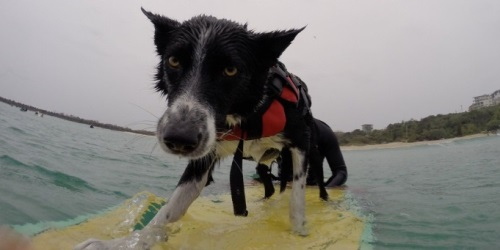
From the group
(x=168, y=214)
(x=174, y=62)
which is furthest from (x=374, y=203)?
(x=174, y=62)

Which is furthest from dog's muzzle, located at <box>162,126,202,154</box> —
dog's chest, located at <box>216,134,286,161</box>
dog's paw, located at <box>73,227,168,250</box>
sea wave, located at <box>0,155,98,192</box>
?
sea wave, located at <box>0,155,98,192</box>

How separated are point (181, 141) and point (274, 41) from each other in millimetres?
1621

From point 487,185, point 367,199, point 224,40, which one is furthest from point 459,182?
point 224,40

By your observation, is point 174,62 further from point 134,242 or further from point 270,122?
point 134,242

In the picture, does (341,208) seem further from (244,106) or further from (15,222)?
(15,222)

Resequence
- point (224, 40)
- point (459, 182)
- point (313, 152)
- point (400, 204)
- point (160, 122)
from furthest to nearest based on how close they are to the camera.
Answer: point (459, 182), point (400, 204), point (313, 152), point (224, 40), point (160, 122)

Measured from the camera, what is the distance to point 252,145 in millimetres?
4230

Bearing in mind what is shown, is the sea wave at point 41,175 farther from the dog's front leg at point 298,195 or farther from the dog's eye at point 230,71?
the dog's eye at point 230,71

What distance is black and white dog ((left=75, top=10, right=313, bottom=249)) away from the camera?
2627 mm

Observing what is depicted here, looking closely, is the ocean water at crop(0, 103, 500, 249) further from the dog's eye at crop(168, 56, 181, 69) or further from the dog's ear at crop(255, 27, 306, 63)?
the dog's ear at crop(255, 27, 306, 63)

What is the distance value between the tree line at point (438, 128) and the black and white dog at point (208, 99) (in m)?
78.9

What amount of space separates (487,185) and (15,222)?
8.00 m

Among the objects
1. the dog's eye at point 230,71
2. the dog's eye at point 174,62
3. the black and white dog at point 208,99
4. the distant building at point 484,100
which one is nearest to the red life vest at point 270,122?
the black and white dog at point 208,99

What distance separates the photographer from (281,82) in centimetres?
415
